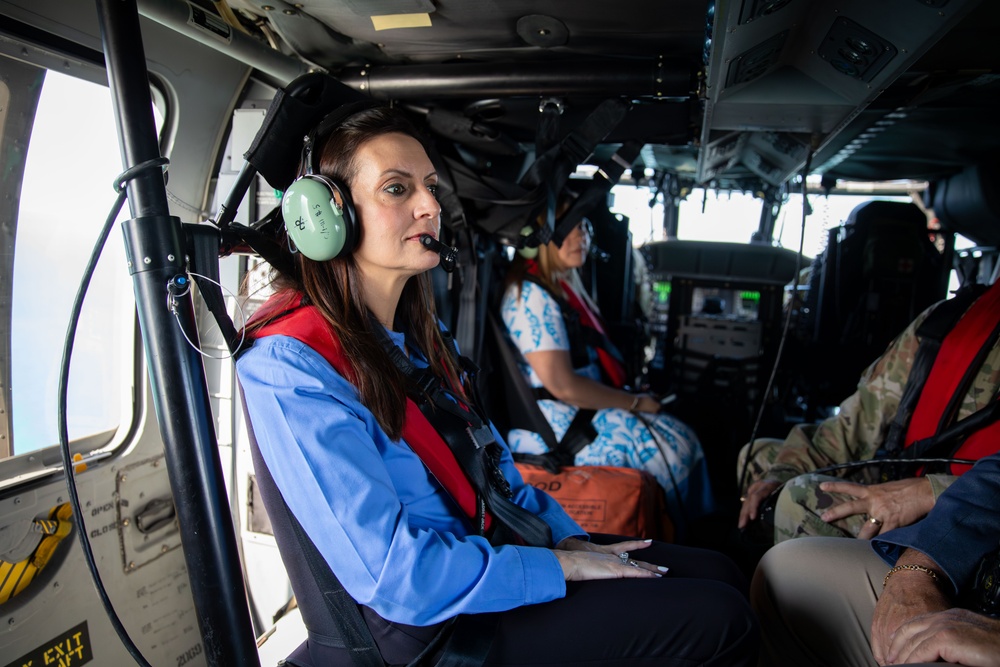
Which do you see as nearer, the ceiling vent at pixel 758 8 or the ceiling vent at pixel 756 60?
the ceiling vent at pixel 758 8

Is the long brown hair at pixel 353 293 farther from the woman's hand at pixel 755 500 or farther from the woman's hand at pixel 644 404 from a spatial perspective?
the woman's hand at pixel 644 404

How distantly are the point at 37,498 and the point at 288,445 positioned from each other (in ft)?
3.45

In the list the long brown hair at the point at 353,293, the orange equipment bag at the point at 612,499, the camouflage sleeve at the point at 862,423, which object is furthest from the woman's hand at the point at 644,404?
the long brown hair at the point at 353,293

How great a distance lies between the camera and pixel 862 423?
2438mm

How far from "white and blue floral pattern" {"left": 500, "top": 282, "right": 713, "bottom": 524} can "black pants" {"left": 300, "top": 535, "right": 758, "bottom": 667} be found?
145cm

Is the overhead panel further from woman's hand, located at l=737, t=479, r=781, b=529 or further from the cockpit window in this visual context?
the cockpit window

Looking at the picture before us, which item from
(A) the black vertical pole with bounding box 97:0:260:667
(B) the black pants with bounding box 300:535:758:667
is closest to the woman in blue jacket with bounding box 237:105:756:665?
(B) the black pants with bounding box 300:535:758:667

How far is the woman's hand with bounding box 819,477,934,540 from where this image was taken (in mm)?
1907

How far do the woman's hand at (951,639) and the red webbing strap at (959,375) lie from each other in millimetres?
861

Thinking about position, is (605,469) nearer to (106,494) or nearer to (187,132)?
(106,494)

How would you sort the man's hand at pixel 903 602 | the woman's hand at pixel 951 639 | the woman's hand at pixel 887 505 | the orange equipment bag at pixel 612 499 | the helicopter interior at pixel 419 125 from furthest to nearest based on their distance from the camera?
the orange equipment bag at pixel 612 499 < the woman's hand at pixel 887 505 < the man's hand at pixel 903 602 < the helicopter interior at pixel 419 125 < the woman's hand at pixel 951 639

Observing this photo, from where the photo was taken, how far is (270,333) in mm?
1365

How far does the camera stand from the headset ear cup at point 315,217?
1.37 metres

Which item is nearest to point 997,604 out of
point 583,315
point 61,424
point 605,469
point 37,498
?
point 605,469
